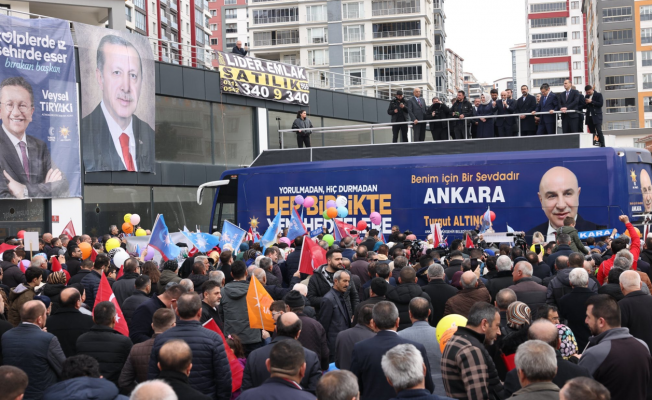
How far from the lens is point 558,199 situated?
1688 cm

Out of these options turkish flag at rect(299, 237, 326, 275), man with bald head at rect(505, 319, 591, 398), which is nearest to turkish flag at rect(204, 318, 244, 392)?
man with bald head at rect(505, 319, 591, 398)

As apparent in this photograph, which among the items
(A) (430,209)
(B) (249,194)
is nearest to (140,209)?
(B) (249,194)

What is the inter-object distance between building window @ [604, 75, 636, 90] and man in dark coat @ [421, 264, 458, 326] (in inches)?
3346

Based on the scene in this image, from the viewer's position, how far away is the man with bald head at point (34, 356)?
603 centimetres

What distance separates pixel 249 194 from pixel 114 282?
12.2m

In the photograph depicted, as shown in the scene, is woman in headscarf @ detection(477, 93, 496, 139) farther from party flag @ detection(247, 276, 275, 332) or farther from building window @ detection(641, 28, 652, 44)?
building window @ detection(641, 28, 652, 44)

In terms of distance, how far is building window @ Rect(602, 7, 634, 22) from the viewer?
8494cm

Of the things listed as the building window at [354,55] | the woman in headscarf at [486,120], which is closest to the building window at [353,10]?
the building window at [354,55]

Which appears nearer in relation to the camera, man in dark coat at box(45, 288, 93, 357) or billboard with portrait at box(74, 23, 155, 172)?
man in dark coat at box(45, 288, 93, 357)

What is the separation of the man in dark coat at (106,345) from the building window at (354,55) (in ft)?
238

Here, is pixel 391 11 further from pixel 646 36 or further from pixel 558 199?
pixel 558 199

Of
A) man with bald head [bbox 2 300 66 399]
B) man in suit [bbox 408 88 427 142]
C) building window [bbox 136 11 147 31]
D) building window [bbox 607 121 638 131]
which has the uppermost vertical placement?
building window [bbox 136 11 147 31]

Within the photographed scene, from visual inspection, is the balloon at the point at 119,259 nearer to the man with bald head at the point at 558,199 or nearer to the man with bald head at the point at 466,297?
the man with bald head at the point at 466,297

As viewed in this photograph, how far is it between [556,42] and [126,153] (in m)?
99.0
